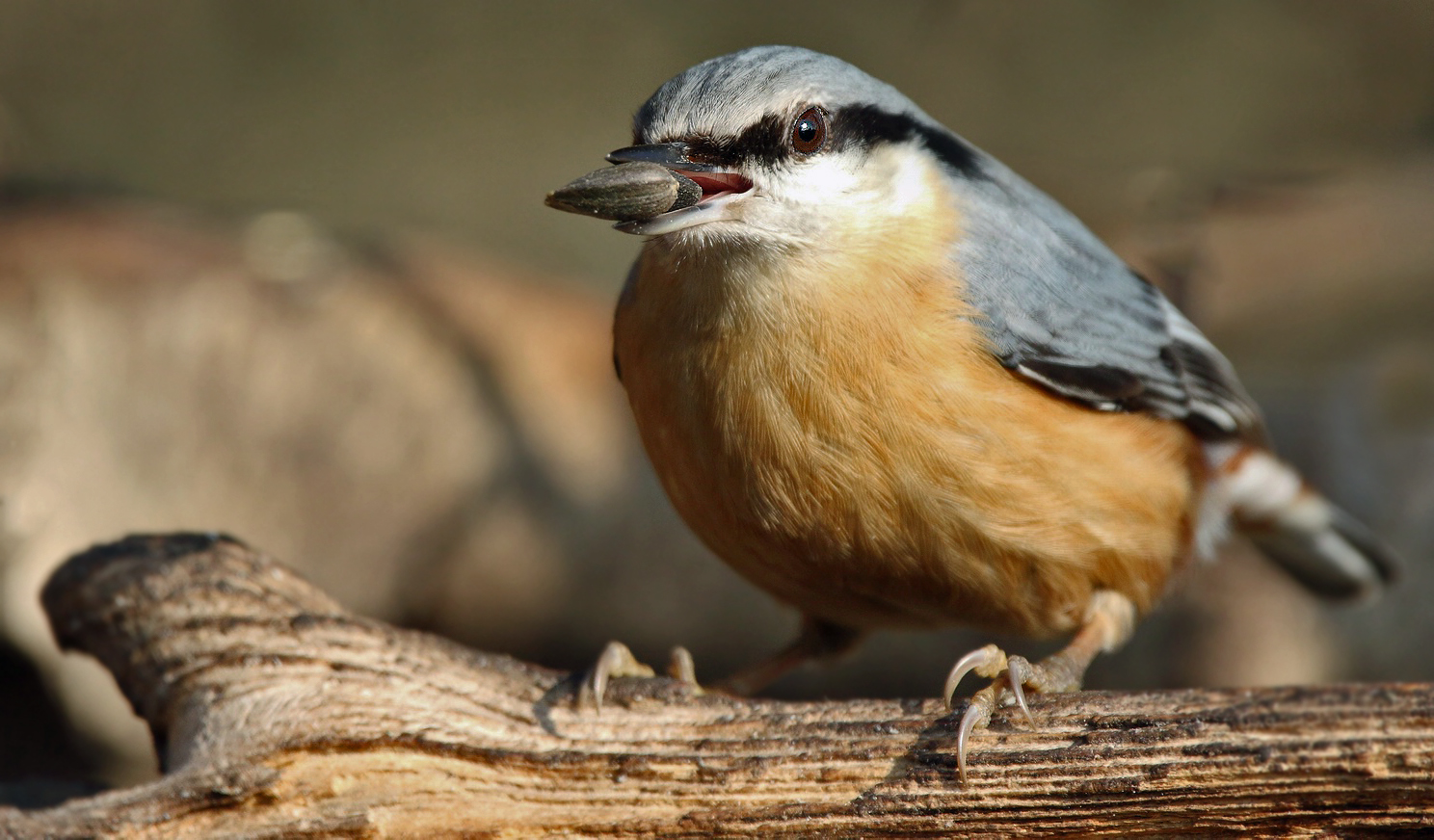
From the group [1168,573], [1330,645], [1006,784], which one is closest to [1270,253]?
[1330,645]

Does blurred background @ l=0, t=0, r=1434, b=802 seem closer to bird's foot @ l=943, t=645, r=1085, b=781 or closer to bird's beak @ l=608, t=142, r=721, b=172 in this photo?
bird's foot @ l=943, t=645, r=1085, b=781

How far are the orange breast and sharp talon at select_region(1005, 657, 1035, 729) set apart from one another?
0.23 m

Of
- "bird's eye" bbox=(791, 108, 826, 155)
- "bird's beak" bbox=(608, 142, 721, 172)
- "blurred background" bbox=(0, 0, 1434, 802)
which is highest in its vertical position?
"blurred background" bbox=(0, 0, 1434, 802)

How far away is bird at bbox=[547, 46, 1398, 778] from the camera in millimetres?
2719

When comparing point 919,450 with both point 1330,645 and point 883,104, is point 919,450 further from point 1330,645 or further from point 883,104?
point 1330,645

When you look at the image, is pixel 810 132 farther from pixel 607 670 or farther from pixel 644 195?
pixel 607 670

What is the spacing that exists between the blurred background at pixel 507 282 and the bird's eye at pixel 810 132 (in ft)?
10.7

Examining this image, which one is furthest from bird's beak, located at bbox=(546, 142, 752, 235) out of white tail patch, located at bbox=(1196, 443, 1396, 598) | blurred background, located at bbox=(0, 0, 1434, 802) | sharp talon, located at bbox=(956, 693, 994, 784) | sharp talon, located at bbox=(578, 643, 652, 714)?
blurred background, located at bbox=(0, 0, 1434, 802)

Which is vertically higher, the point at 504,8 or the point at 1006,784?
the point at 504,8

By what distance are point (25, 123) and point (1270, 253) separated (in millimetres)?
Answer: 6682

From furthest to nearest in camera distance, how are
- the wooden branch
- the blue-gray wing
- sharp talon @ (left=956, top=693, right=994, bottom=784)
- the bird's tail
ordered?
1. the bird's tail
2. the blue-gray wing
3. sharp talon @ (left=956, top=693, right=994, bottom=784)
4. the wooden branch

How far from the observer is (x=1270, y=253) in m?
6.77

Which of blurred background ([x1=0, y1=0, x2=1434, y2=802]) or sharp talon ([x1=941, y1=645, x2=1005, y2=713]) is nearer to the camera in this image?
sharp talon ([x1=941, y1=645, x2=1005, y2=713])

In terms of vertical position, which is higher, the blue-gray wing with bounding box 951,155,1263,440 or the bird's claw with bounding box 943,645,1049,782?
the blue-gray wing with bounding box 951,155,1263,440
